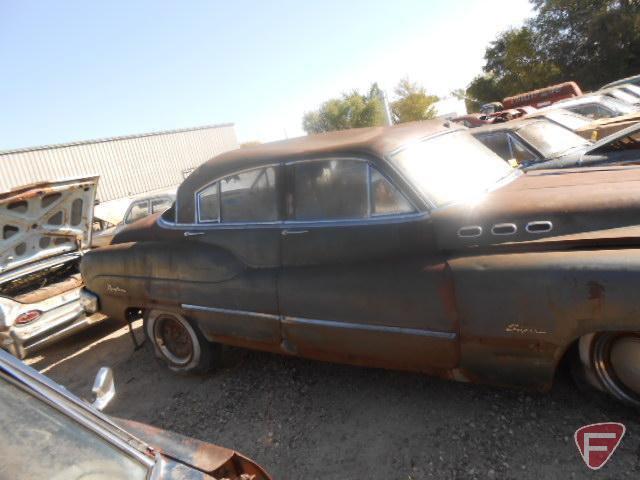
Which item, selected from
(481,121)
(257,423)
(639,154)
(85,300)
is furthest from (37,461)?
(481,121)

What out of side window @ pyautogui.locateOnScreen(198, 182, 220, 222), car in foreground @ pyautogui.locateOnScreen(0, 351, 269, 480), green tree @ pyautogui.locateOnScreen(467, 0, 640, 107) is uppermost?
green tree @ pyautogui.locateOnScreen(467, 0, 640, 107)

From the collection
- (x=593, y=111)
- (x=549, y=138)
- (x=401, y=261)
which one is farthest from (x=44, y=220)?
(x=593, y=111)

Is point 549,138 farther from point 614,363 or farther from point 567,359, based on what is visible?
point 614,363

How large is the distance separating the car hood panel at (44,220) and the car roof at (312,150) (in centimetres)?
211

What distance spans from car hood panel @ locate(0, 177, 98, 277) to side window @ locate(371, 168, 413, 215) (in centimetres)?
384

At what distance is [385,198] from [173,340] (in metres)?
2.46

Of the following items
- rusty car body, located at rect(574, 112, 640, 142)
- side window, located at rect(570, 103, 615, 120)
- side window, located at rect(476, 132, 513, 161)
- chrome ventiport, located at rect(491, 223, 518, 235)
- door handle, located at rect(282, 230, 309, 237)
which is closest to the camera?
chrome ventiport, located at rect(491, 223, 518, 235)

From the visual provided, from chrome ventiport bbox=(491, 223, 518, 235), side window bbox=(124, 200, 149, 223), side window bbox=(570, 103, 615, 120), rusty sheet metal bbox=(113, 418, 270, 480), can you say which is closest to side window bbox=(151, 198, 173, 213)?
side window bbox=(124, 200, 149, 223)

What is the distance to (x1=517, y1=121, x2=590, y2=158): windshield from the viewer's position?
6.09 metres

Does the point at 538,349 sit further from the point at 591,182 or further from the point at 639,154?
the point at 639,154

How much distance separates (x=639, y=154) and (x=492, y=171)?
2.85m

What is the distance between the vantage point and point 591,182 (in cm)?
271

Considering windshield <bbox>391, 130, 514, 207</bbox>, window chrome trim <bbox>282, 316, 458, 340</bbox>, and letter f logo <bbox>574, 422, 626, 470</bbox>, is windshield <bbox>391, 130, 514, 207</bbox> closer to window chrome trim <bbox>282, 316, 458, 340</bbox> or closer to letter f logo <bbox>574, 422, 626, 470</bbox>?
window chrome trim <bbox>282, 316, 458, 340</bbox>

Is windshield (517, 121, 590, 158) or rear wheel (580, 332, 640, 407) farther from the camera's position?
windshield (517, 121, 590, 158)
